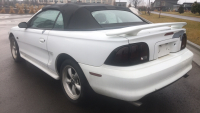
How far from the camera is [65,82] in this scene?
2988 mm

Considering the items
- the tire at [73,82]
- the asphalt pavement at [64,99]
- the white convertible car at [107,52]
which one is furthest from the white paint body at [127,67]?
the asphalt pavement at [64,99]

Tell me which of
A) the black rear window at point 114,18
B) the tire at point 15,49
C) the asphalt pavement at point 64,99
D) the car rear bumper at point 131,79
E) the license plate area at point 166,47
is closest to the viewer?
the car rear bumper at point 131,79

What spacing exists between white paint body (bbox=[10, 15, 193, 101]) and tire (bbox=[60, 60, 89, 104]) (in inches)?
4.2

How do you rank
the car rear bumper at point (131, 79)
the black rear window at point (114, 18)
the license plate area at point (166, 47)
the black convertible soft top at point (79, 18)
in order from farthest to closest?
the black rear window at point (114, 18), the black convertible soft top at point (79, 18), the license plate area at point (166, 47), the car rear bumper at point (131, 79)

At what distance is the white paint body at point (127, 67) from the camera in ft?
6.83

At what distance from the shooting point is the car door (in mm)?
3291

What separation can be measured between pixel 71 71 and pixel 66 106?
0.55 m

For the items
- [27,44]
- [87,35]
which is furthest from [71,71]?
[27,44]

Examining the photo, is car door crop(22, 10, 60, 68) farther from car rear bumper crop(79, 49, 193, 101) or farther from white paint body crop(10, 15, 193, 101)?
car rear bumper crop(79, 49, 193, 101)

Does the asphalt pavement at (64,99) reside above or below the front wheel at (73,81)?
below

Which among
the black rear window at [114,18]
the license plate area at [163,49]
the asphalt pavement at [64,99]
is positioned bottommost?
the asphalt pavement at [64,99]

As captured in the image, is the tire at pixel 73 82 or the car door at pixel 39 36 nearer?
the tire at pixel 73 82

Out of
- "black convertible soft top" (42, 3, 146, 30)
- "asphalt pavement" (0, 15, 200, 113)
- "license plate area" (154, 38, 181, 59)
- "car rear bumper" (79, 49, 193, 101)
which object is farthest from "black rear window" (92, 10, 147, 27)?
"asphalt pavement" (0, 15, 200, 113)

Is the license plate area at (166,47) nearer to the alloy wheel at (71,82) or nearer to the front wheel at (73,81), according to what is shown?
the front wheel at (73,81)
